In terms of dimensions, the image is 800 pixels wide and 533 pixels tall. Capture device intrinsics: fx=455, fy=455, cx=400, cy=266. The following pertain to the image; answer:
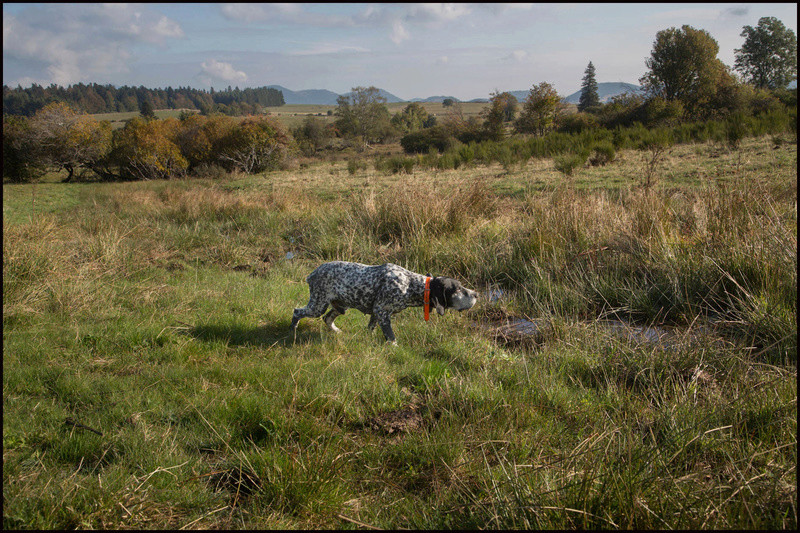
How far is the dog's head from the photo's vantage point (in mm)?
4148

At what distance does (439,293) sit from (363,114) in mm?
57925

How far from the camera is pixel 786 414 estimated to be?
2705 mm

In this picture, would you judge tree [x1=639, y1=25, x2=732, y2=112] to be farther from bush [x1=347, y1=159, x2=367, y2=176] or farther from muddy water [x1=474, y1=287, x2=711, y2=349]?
muddy water [x1=474, y1=287, x2=711, y2=349]

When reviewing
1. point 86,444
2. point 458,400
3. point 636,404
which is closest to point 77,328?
point 86,444

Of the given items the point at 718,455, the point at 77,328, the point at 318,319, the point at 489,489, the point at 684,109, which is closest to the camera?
the point at 489,489

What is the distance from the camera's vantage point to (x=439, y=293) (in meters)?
4.19

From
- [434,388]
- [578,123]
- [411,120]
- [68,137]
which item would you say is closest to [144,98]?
[411,120]

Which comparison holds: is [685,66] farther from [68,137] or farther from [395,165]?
[68,137]

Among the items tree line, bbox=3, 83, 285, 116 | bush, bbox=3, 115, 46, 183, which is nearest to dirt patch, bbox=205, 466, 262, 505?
bush, bbox=3, 115, 46, 183

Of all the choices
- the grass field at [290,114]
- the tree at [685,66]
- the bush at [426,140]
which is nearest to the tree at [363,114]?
A: the grass field at [290,114]

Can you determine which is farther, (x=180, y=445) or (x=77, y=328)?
(x=77, y=328)

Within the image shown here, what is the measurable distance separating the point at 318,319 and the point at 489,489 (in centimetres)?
333

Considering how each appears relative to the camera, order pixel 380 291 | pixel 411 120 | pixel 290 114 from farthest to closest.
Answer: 1. pixel 290 114
2. pixel 411 120
3. pixel 380 291

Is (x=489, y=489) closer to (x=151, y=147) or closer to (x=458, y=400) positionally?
(x=458, y=400)
